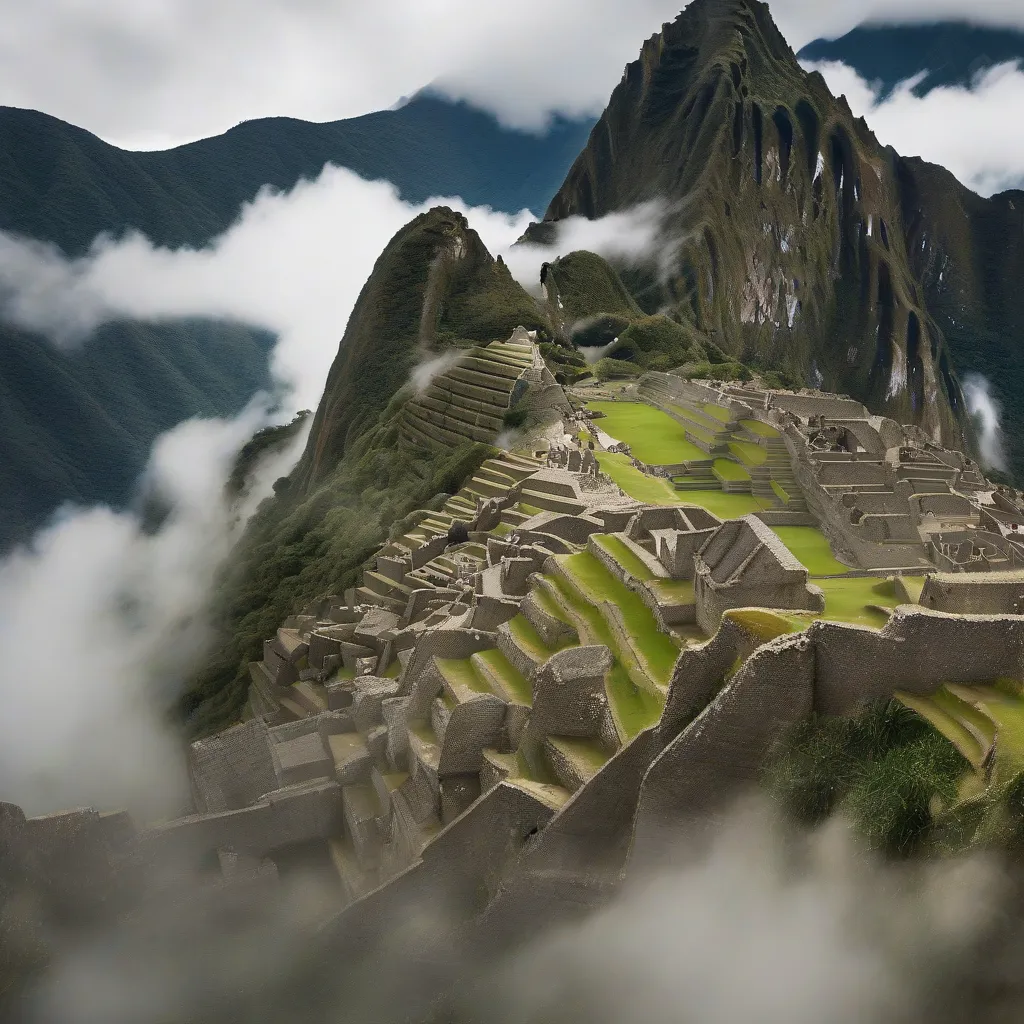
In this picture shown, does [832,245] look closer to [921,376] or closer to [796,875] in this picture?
[921,376]

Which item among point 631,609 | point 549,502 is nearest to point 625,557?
point 631,609

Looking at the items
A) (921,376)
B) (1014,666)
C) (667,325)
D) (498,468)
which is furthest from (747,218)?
(1014,666)

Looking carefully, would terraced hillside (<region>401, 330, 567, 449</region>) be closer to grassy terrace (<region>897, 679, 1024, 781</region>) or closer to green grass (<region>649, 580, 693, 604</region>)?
green grass (<region>649, 580, 693, 604</region>)

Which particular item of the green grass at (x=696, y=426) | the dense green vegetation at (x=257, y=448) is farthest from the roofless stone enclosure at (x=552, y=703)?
the dense green vegetation at (x=257, y=448)

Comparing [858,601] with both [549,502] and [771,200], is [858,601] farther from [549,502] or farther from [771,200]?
[771,200]

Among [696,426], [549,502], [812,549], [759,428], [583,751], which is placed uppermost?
[696,426]

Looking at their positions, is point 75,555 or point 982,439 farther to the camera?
point 982,439

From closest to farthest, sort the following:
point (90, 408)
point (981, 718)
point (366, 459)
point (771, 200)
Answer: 1. point (981, 718)
2. point (366, 459)
3. point (90, 408)
4. point (771, 200)
